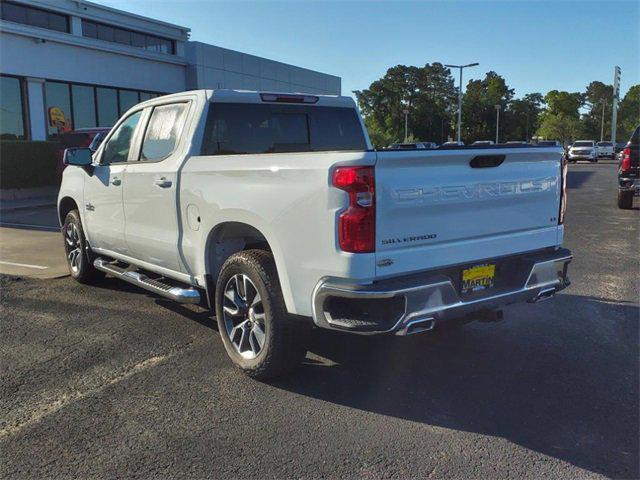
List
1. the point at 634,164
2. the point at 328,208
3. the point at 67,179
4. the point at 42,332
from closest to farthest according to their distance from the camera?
the point at 328,208 → the point at 42,332 → the point at 67,179 → the point at 634,164

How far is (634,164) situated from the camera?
12.7 metres

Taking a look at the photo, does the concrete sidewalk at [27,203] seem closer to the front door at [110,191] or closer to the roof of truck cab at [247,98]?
the front door at [110,191]

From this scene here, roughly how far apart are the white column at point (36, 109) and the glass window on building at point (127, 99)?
143 inches

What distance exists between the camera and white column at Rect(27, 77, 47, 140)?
792 inches

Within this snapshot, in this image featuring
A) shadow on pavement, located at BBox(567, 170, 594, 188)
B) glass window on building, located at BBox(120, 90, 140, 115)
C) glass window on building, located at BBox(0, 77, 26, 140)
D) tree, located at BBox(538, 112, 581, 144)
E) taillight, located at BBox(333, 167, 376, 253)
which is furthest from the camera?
tree, located at BBox(538, 112, 581, 144)

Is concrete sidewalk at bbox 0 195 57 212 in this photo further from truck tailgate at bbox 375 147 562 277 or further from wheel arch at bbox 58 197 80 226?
truck tailgate at bbox 375 147 562 277

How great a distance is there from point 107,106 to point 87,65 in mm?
1774

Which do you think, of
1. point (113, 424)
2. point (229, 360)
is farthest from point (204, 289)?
point (113, 424)

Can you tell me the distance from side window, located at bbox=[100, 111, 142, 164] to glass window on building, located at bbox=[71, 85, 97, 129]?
17566 mm

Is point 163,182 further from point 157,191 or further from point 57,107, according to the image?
point 57,107

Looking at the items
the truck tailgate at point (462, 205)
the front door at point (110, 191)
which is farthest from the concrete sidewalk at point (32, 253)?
the truck tailgate at point (462, 205)

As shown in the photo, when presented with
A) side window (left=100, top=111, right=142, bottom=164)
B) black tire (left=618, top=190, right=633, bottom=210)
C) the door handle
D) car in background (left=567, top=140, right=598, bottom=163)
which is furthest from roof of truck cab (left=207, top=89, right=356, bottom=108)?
car in background (left=567, top=140, right=598, bottom=163)

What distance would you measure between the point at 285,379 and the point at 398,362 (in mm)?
883

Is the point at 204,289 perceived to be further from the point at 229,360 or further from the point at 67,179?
the point at 67,179
